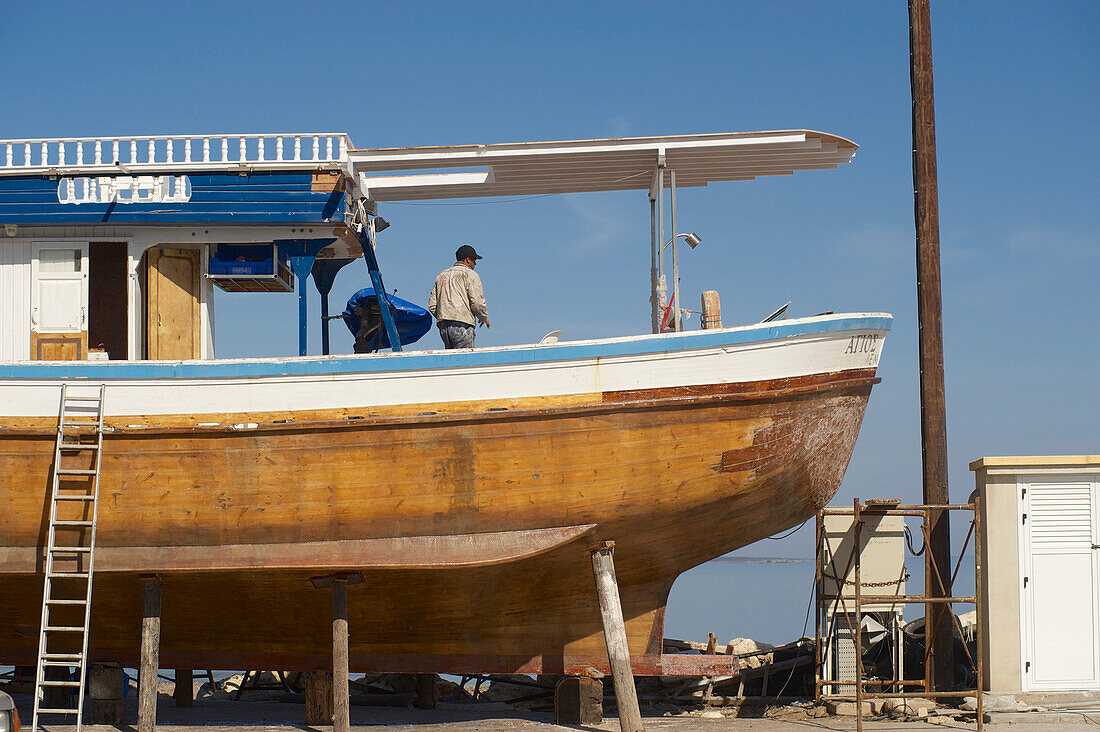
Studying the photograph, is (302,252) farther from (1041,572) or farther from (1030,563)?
(1041,572)

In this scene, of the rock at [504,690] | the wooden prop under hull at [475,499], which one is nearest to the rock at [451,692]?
the rock at [504,690]

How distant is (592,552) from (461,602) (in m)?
1.37

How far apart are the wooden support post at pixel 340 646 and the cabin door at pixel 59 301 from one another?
338cm

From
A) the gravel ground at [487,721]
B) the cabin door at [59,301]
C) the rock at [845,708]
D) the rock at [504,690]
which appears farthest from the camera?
the rock at [504,690]

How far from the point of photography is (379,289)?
425 inches

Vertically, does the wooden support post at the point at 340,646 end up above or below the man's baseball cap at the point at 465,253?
below

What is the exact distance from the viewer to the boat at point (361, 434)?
944 centimetres

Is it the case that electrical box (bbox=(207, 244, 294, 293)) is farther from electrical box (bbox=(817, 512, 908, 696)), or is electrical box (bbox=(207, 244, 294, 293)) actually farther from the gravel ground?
electrical box (bbox=(817, 512, 908, 696))

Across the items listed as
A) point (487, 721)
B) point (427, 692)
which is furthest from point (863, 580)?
point (427, 692)

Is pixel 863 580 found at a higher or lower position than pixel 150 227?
lower

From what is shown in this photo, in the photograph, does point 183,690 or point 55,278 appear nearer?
point 55,278

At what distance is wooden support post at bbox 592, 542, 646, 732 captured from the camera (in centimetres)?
912

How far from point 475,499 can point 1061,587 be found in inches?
225

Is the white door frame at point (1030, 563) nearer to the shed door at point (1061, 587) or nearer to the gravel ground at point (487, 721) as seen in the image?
the shed door at point (1061, 587)
